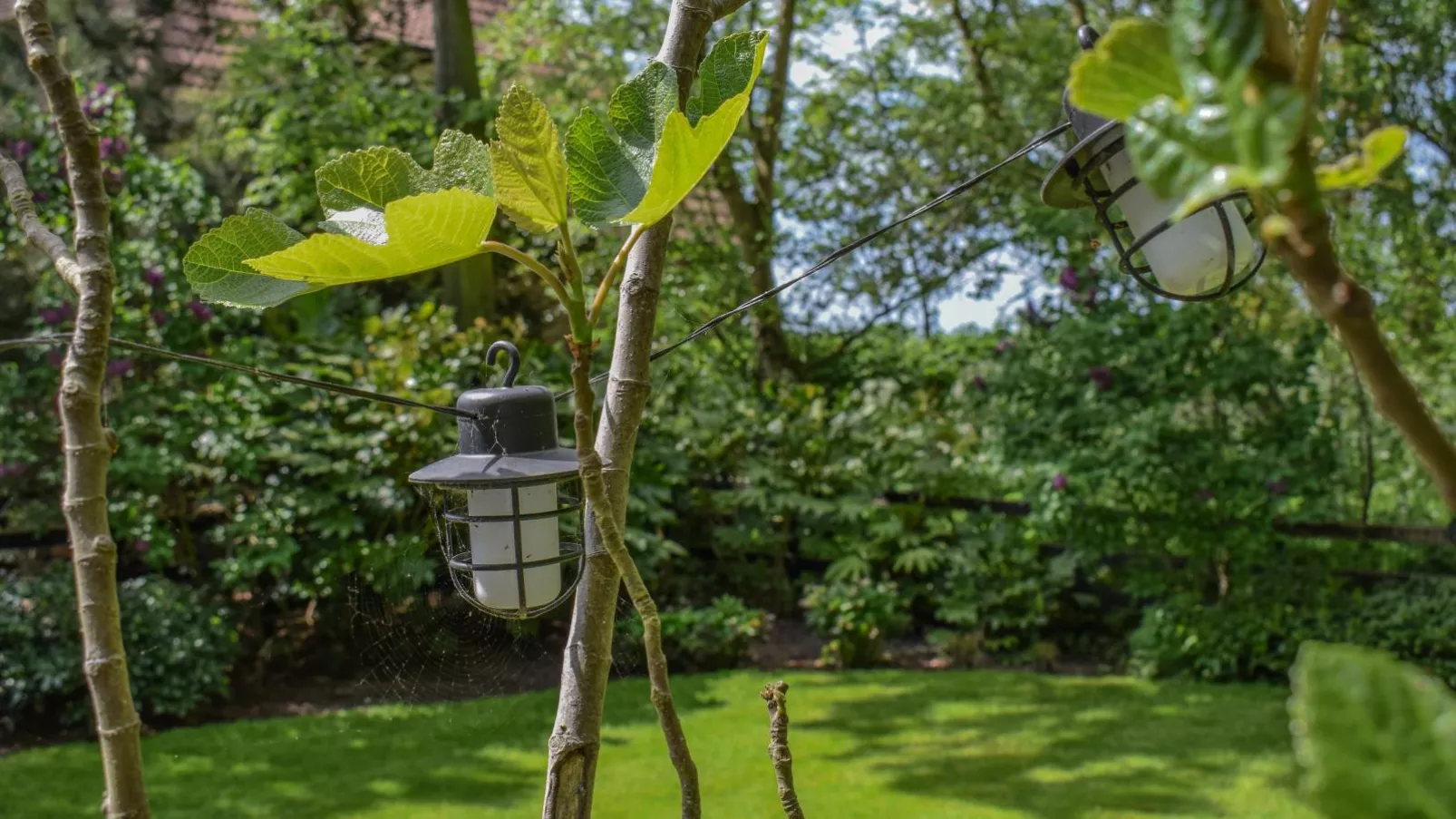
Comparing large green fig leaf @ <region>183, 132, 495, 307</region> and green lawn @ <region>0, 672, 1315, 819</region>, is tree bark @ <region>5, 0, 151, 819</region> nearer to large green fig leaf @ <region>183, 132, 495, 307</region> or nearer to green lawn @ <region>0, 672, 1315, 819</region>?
large green fig leaf @ <region>183, 132, 495, 307</region>

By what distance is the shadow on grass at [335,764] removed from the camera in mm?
3662

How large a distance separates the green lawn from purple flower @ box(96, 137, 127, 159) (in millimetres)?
2373

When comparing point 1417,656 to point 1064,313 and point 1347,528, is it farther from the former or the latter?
point 1064,313

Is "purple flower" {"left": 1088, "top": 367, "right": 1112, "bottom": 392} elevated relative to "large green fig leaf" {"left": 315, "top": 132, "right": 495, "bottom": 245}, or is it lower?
elevated

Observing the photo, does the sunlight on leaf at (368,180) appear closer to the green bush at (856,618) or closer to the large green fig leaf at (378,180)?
the large green fig leaf at (378,180)

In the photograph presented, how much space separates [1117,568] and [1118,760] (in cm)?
156

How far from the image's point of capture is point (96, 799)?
371 centimetres

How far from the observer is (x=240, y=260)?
69 centimetres

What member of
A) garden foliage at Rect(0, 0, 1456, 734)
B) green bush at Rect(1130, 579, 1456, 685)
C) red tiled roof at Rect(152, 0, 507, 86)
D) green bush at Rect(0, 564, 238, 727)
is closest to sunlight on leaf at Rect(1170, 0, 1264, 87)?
garden foliage at Rect(0, 0, 1456, 734)

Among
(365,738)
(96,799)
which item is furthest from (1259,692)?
(96,799)

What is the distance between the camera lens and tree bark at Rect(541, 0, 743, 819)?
3.00 feet

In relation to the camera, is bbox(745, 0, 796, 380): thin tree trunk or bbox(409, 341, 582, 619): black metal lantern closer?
bbox(409, 341, 582, 619): black metal lantern

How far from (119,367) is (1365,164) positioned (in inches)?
203

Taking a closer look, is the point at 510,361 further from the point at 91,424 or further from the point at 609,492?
the point at 609,492
